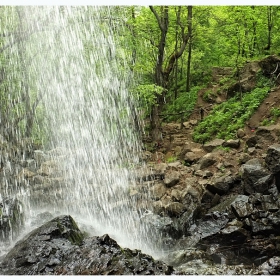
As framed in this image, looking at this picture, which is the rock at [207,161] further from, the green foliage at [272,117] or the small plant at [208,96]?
the small plant at [208,96]

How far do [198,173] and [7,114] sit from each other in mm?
9763

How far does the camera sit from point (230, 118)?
11883 mm

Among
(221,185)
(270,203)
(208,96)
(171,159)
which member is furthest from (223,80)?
(270,203)

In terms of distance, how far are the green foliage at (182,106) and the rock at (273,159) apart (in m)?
7.36

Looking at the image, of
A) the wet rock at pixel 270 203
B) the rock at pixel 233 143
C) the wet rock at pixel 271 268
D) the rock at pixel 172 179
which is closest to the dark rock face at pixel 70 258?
the wet rock at pixel 271 268

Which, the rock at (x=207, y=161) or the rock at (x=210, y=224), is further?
the rock at (x=207, y=161)

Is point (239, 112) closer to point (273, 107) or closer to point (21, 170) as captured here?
point (273, 107)

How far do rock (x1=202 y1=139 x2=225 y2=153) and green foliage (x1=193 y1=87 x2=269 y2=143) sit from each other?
1.21ft

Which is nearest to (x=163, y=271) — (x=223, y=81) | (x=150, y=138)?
(x=150, y=138)

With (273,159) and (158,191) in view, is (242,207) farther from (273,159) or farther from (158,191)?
(158,191)

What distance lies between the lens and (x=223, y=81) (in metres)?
15.9

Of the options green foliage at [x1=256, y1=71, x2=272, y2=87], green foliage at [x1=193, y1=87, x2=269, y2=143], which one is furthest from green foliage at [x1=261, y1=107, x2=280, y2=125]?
green foliage at [x1=256, y1=71, x2=272, y2=87]

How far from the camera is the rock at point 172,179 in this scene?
30.6 ft

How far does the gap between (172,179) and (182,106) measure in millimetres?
7463
